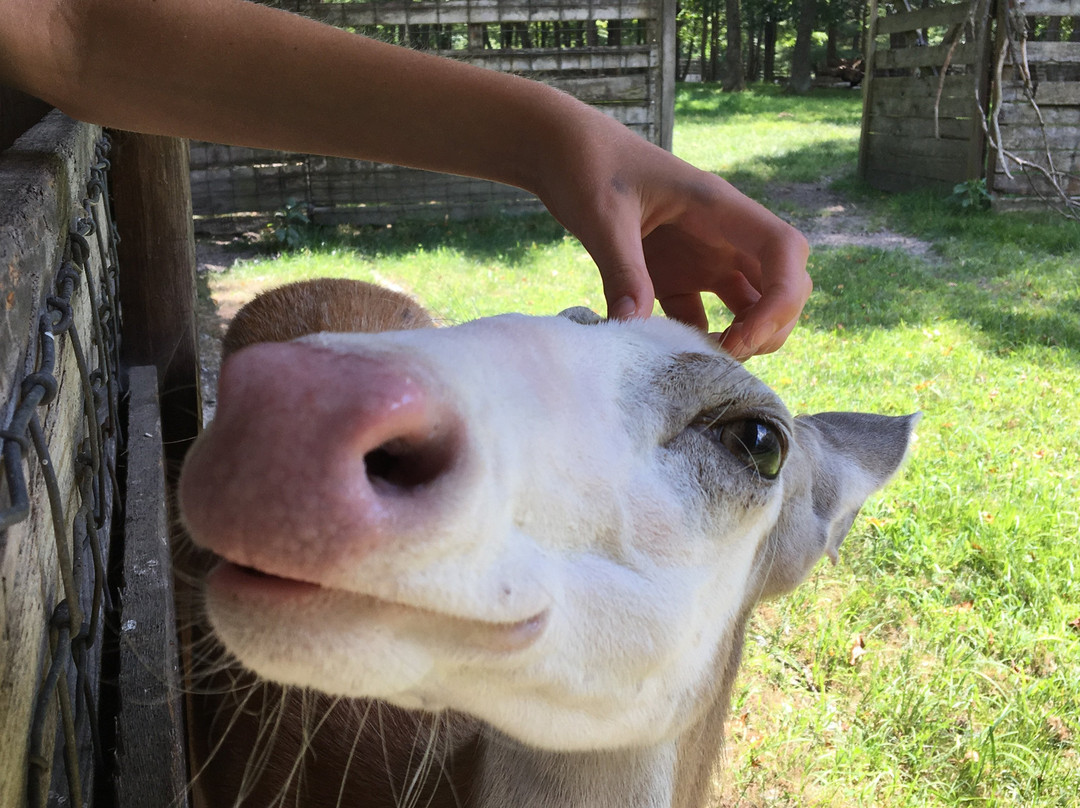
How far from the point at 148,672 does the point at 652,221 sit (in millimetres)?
1327

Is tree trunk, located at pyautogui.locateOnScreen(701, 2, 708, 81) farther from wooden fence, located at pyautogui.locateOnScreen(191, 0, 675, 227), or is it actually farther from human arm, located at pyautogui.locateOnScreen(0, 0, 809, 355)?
human arm, located at pyautogui.locateOnScreen(0, 0, 809, 355)

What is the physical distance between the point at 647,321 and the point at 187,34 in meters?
0.98

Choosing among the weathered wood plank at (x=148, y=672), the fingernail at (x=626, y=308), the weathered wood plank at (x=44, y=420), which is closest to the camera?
the weathered wood plank at (x=44, y=420)

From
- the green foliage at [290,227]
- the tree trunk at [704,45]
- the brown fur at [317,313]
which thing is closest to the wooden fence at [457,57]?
the green foliage at [290,227]

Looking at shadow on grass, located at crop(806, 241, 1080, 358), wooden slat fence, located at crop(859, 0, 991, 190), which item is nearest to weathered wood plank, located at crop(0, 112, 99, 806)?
shadow on grass, located at crop(806, 241, 1080, 358)

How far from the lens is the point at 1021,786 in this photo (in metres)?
2.67

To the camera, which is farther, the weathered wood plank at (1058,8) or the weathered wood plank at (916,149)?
the weathered wood plank at (916,149)

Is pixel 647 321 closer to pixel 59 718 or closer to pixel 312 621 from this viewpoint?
pixel 312 621

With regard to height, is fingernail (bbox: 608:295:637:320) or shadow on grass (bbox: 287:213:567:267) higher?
fingernail (bbox: 608:295:637:320)

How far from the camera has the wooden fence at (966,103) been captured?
956 cm

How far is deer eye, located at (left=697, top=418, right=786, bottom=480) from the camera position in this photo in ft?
5.22

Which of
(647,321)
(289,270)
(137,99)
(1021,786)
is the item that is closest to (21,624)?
(137,99)

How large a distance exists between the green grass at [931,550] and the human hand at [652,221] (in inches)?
40.2

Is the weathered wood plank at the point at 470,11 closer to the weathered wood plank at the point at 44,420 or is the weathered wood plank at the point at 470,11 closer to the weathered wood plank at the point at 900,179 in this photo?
the weathered wood plank at the point at 900,179
